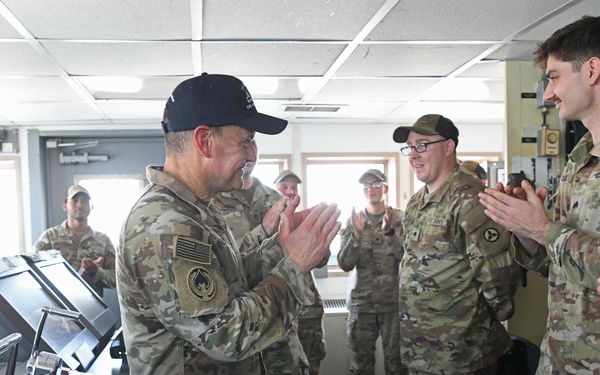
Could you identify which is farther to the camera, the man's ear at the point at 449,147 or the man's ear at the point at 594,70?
the man's ear at the point at 449,147

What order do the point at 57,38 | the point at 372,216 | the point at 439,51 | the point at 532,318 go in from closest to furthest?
the point at 57,38 < the point at 439,51 < the point at 532,318 < the point at 372,216

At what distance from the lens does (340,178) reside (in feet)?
17.1

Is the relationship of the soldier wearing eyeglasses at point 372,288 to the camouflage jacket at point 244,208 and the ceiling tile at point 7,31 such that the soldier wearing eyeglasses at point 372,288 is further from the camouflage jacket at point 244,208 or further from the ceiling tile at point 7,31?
the ceiling tile at point 7,31

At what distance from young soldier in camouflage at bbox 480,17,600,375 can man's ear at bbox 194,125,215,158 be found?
869mm

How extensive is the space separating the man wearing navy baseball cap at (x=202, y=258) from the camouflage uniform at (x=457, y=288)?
3.42 feet

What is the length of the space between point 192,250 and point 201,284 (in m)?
0.07

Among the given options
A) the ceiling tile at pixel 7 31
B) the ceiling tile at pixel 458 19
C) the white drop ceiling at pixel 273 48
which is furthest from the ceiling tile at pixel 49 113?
the ceiling tile at pixel 458 19

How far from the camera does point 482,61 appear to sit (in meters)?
2.84

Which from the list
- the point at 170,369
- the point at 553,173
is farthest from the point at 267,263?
the point at 553,173

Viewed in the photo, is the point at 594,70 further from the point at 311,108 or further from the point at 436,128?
the point at 311,108

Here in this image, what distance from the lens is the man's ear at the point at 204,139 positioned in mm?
1137

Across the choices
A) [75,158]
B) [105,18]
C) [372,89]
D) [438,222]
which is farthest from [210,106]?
[75,158]

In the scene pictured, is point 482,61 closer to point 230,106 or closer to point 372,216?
point 372,216

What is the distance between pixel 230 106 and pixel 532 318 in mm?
2505
